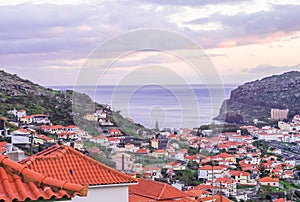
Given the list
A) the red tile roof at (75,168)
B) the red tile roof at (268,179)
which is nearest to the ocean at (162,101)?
the red tile roof at (75,168)

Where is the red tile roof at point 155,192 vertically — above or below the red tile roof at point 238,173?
above

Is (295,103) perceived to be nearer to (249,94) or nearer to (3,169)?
(249,94)

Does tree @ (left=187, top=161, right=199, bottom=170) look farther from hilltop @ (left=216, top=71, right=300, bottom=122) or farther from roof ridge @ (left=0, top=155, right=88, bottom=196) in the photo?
roof ridge @ (left=0, top=155, right=88, bottom=196)

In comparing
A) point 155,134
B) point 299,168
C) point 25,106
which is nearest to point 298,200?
point 155,134

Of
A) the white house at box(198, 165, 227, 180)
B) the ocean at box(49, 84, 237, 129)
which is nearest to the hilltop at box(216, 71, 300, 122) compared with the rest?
the white house at box(198, 165, 227, 180)

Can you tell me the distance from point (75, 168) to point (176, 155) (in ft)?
75.9

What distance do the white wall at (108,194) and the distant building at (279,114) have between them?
57912 mm

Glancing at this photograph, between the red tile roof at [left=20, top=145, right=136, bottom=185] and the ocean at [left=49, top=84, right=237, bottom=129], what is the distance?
8.18 m

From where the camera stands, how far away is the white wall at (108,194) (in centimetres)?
566

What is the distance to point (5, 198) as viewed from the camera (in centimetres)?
209

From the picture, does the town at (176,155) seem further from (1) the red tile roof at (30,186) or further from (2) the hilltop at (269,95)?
(2) the hilltop at (269,95)

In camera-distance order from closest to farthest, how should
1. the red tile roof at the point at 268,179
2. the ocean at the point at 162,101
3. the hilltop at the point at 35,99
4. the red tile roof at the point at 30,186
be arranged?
the red tile roof at the point at 30,186, the ocean at the point at 162,101, the hilltop at the point at 35,99, the red tile roof at the point at 268,179

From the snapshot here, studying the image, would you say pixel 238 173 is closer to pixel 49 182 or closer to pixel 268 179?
pixel 268 179

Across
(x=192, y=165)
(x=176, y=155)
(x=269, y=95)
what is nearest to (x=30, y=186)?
(x=176, y=155)
